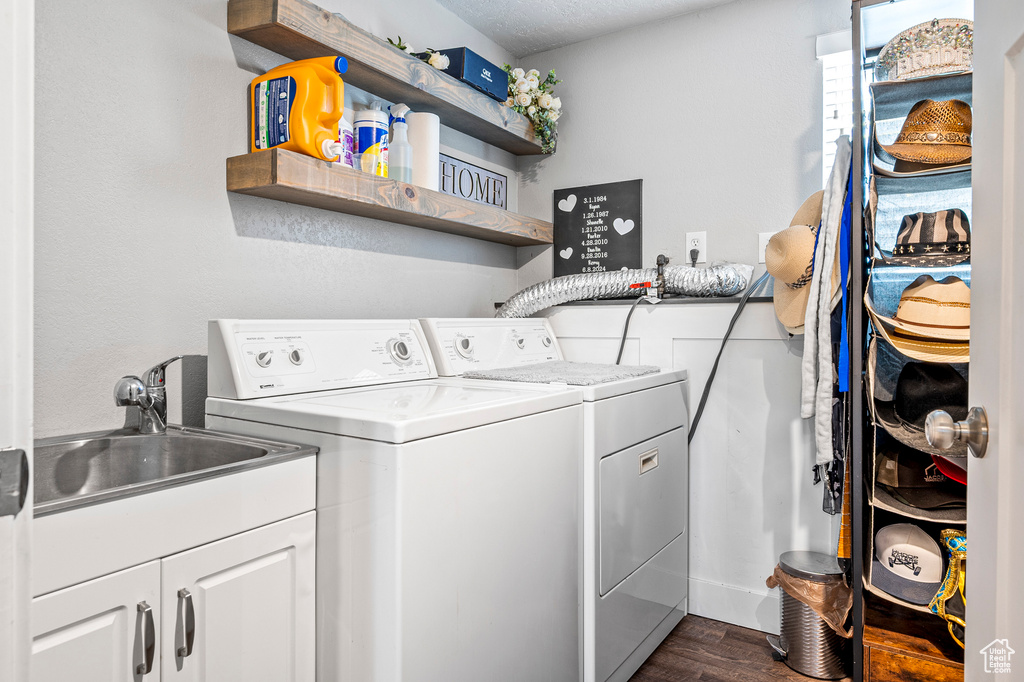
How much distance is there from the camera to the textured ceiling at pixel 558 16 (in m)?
2.46

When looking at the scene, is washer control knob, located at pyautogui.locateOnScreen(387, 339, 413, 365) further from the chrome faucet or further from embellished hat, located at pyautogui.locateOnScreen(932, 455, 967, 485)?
embellished hat, located at pyautogui.locateOnScreen(932, 455, 967, 485)

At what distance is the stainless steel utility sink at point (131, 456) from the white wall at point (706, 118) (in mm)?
Result: 1780

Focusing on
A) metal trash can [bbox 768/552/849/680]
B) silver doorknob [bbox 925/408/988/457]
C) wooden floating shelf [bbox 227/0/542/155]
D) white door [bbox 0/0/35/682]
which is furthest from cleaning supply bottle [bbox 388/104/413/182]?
metal trash can [bbox 768/552/849/680]

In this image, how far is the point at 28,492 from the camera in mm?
547

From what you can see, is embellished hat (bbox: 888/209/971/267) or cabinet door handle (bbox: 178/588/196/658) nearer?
cabinet door handle (bbox: 178/588/196/658)

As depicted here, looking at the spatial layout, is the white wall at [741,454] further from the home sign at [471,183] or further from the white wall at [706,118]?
the home sign at [471,183]

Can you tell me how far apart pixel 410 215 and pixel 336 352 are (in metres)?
0.63

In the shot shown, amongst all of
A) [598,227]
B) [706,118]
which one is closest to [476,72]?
[598,227]

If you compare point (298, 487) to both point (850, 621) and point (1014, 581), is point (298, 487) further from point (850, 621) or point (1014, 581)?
point (850, 621)

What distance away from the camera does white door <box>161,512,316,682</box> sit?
3.49 ft

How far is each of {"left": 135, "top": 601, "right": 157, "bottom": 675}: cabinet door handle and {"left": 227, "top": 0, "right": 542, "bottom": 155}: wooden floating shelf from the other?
1.40 metres

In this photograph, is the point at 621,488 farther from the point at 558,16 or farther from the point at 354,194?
the point at 558,16

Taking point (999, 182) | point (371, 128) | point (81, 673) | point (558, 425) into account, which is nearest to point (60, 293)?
point (81, 673)

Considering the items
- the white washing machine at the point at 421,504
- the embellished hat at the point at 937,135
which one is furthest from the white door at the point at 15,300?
the embellished hat at the point at 937,135
